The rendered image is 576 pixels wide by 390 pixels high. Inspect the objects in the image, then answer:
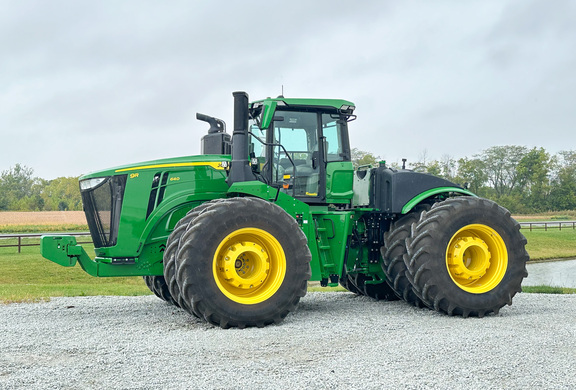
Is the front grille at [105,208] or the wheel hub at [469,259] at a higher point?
the front grille at [105,208]

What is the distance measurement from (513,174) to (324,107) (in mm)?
66008

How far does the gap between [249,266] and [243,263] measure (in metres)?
0.09

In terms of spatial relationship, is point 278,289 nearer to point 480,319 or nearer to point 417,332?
point 417,332

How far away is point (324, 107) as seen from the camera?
8844 mm

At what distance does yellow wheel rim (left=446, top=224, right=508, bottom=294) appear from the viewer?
8258mm

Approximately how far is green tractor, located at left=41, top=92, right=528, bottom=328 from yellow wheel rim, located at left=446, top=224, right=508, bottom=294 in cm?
2

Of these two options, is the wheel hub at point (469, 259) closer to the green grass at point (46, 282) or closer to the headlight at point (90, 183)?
the green grass at point (46, 282)

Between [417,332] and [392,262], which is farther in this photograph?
[392,262]

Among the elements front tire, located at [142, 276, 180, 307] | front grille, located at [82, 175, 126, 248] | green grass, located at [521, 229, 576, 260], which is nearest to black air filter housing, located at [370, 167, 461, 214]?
front tire, located at [142, 276, 180, 307]

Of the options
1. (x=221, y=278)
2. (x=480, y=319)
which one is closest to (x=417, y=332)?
(x=480, y=319)

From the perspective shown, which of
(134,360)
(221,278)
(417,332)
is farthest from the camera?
(221,278)

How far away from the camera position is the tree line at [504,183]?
64375mm

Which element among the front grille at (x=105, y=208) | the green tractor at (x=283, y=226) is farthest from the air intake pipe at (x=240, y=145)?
the front grille at (x=105, y=208)

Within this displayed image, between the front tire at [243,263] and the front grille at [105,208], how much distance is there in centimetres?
149
